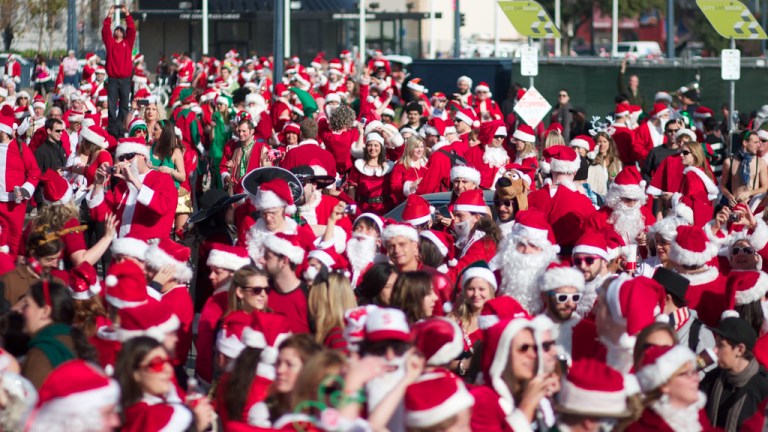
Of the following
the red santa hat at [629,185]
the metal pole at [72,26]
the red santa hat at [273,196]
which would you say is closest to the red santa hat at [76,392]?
the red santa hat at [273,196]

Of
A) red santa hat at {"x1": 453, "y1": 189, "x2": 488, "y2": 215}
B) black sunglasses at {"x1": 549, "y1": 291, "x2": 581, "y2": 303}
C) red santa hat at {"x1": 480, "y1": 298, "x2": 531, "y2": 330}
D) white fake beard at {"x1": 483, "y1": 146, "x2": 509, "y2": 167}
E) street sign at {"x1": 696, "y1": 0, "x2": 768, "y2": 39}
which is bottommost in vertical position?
red santa hat at {"x1": 480, "y1": 298, "x2": 531, "y2": 330}

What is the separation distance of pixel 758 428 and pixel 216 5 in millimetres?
58837

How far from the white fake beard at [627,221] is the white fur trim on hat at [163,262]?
13.0 feet

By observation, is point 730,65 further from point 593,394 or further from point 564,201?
point 593,394

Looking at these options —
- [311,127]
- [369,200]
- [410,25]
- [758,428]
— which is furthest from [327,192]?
[410,25]

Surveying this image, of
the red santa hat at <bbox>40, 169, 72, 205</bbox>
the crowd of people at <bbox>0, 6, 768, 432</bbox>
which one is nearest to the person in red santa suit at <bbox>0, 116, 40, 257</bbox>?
the crowd of people at <bbox>0, 6, 768, 432</bbox>

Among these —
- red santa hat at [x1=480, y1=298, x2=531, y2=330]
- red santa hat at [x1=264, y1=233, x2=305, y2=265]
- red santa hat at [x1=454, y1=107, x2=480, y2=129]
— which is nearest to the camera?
red santa hat at [x1=480, y1=298, x2=531, y2=330]

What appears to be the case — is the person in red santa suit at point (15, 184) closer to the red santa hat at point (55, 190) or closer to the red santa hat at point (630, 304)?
the red santa hat at point (55, 190)

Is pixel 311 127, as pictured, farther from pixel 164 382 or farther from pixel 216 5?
pixel 216 5

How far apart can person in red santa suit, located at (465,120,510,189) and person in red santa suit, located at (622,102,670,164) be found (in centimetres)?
320

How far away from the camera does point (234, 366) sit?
6004 mm

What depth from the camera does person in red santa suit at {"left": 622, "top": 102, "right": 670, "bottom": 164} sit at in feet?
55.6

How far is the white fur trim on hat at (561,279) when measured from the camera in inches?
281

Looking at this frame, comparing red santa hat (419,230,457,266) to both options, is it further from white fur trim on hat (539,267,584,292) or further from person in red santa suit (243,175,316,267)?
white fur trim on hat (539,267,584,292)
